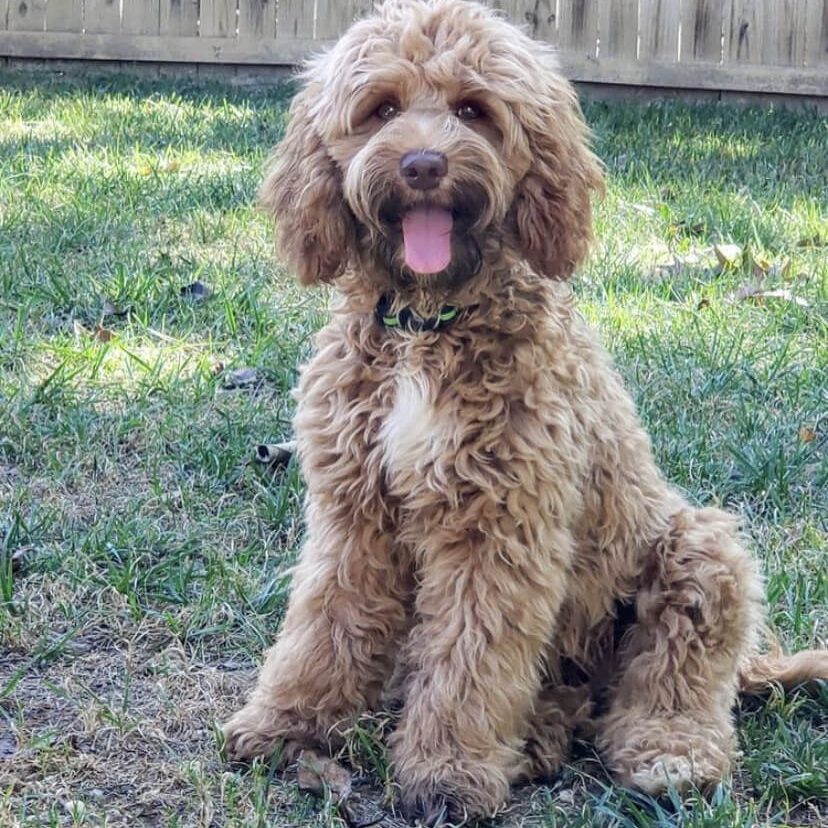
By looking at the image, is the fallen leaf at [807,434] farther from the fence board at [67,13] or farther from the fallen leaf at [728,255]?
the fence board at [67,13]

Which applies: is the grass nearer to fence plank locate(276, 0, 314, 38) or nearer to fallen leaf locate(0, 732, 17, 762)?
fallen leaf locate(0, 732, 17, 762)

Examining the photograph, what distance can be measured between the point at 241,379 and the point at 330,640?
81.1 inches

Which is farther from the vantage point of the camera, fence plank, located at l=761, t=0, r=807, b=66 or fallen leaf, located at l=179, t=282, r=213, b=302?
fence plank, located at l=761, t=0, r=807, b=66

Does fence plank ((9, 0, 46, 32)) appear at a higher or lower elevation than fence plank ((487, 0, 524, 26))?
lower

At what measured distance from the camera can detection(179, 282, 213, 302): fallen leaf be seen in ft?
19.6

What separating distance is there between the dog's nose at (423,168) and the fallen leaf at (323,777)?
1314 millimetres

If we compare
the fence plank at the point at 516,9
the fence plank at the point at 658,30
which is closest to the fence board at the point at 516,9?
the fence plank at the point at 516,9

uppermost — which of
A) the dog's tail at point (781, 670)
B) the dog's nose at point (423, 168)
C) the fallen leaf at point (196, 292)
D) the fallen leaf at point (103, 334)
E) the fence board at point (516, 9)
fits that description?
the fence board at point (516, 9)

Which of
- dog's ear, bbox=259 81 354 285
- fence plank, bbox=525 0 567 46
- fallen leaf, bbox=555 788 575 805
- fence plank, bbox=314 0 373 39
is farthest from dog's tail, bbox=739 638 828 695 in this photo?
fence plank, bbox=314 0 373 39

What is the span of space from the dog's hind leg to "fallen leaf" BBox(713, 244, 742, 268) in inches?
121

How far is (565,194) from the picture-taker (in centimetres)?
346

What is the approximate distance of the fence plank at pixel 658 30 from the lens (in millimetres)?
11141

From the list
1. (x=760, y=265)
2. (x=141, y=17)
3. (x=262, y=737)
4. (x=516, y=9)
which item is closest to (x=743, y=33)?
(x=516, y=9)

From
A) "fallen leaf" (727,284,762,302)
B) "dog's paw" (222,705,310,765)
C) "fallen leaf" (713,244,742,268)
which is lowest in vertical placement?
"dog's paw" (222,705,310,765)
